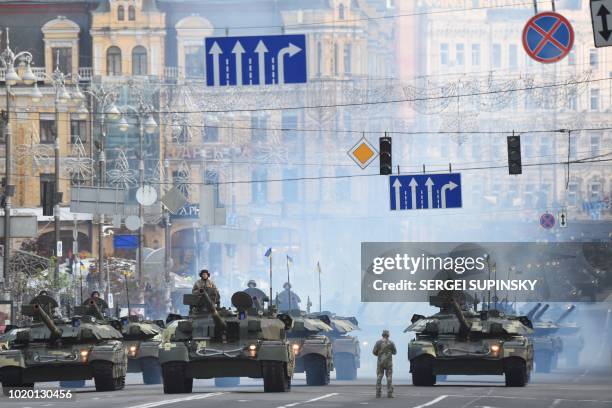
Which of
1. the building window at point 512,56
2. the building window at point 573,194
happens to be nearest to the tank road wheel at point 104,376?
the building window at point 573,194

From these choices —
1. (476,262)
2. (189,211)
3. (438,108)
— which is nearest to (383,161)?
(476,262)

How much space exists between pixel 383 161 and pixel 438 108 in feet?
241

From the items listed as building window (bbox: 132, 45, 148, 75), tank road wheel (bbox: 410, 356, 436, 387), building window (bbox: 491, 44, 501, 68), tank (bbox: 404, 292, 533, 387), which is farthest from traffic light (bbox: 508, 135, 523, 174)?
building window (bbox: 491, 44, 501, 68)

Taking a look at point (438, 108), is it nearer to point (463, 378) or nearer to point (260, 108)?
point (260, 108)

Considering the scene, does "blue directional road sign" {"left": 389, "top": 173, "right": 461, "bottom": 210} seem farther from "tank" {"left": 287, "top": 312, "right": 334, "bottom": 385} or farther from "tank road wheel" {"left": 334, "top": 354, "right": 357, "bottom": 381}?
"tank" {"left": 287, "top": 312, "right": 334, "bottom": 385}

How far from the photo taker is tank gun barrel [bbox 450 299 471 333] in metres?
41.9

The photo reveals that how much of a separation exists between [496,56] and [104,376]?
292 feet

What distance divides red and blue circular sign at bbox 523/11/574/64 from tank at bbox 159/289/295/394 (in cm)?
870

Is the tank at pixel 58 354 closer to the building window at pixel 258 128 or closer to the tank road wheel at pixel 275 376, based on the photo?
the tank road wheel at pixel 275 376

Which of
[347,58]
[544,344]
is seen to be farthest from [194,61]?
[544,344]

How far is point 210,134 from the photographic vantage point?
113562 millimetres

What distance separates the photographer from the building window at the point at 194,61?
114 meters

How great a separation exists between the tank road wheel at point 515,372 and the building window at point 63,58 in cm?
7179

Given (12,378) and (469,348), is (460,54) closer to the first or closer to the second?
(469,348)
